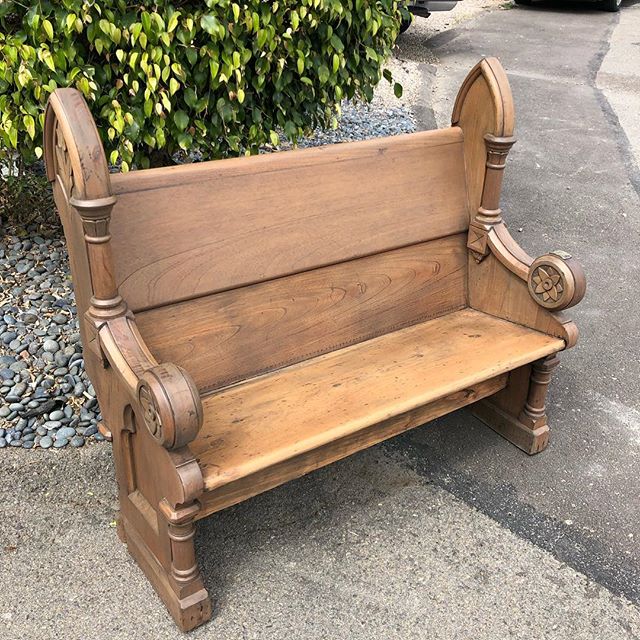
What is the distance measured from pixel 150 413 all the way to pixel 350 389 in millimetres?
778

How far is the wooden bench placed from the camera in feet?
6.55

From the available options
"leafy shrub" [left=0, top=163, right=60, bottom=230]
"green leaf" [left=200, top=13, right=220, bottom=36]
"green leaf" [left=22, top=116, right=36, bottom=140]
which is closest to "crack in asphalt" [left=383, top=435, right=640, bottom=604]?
"green leaf" [left=200, top=13, right=220, bottom=36]

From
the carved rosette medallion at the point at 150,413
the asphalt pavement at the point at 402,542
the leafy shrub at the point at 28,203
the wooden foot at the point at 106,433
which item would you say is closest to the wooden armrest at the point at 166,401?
the carved rosette medallion at the point at 150,413

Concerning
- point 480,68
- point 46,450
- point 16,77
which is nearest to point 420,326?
point 480,68

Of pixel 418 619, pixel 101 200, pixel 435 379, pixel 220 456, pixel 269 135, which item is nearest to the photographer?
pixel 101 200

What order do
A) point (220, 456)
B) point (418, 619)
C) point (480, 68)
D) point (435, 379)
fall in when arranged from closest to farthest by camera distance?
point (220, 456) < point (418, 619) < point (435, 379) < point (480, 68)

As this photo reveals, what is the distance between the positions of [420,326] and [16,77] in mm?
1821

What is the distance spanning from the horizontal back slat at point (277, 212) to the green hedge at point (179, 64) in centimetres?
72

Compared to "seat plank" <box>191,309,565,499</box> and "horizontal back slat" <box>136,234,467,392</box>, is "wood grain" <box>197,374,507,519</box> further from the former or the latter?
"horizontal back slat" <box>136,234,467,392</box>

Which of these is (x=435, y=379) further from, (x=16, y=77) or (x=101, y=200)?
(x=16, y=77)

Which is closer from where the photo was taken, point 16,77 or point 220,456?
point 220,456

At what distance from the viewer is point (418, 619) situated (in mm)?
2229

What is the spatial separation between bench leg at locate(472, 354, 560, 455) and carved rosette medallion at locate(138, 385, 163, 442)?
61.0 inches

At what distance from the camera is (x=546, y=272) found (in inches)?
105
